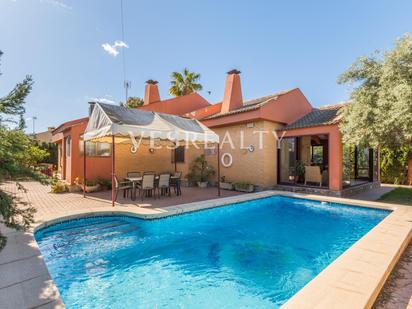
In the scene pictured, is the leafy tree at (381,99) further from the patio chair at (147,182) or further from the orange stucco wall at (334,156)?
the patio chair at (147,182)

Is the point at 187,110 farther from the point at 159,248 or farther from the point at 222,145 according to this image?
the point at 159,248

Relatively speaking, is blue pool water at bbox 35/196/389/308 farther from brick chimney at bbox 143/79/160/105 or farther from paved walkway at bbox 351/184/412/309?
brick chimney at bbox 143/79/160/105

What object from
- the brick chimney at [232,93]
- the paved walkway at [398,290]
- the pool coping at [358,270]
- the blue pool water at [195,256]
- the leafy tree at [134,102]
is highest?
the leafy tree at [134,102]

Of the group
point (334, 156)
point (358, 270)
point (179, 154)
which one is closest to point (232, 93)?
point (179, 154)

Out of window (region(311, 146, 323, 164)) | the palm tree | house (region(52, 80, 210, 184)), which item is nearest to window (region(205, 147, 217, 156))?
house (region(52, 80, 210, 184))

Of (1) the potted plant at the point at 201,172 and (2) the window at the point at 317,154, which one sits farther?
(2) the window at the point at 317,154

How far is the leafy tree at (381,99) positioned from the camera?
25.5ft

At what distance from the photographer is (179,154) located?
17188mm

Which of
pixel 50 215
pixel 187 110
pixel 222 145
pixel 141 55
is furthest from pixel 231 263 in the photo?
pixel 141 55

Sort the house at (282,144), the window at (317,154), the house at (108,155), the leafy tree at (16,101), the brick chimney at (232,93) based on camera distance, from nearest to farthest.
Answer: the leafy tree at (16,101), the house at (282,144), the house at (108,155), the brick chimney at (232,93), the window at (317,154)

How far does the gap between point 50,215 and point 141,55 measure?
1434 centimetres

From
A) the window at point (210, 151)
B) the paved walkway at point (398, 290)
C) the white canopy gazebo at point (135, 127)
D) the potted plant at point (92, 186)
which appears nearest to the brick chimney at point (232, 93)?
the window at point (210, 151)

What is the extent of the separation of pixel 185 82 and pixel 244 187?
1656cm

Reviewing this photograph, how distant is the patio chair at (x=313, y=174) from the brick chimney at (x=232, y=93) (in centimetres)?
661
